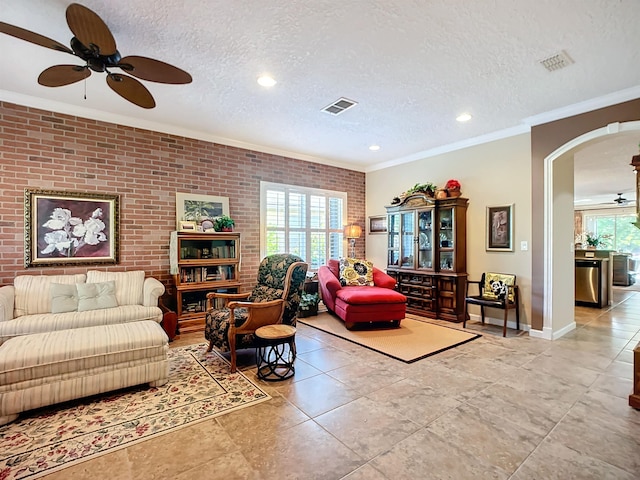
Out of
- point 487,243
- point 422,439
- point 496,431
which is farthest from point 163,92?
point 487,243

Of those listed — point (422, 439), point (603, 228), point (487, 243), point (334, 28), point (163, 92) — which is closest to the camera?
point (422, 439)

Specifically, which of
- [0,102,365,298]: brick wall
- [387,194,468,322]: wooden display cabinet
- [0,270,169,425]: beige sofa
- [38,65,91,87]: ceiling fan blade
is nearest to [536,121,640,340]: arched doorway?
[387,194,468,322]: wooden display cabinet

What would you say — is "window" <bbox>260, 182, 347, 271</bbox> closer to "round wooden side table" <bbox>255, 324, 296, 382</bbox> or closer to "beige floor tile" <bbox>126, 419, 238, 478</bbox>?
"round wooden side table" <bbox>255, 324, 296, 382</bbox>

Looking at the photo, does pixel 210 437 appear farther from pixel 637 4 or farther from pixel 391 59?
pixel 637 4

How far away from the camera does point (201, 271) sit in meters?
4.31

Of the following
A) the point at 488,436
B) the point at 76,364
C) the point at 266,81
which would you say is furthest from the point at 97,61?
the point at 488,436

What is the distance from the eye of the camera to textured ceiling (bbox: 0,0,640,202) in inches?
83.7

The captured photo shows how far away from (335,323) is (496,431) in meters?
2.84

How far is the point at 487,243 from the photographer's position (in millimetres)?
4684

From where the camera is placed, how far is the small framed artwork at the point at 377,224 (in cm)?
632

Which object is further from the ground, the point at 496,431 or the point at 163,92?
the point at 163,92

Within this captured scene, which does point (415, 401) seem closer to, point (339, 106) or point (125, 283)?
point (339, 106)

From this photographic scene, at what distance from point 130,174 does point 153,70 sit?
235 cm

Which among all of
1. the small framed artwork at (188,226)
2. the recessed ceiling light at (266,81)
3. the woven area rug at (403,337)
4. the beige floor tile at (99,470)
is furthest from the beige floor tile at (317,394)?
the recessed ceiling light at (266,81)
